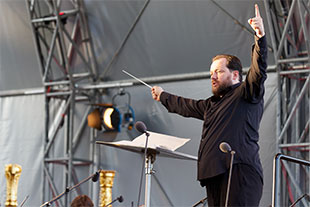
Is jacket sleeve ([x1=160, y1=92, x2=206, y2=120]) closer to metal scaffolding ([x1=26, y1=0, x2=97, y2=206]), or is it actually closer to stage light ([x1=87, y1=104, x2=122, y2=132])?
stage light ([x1=87, y1=104, x2=122, y2=132])

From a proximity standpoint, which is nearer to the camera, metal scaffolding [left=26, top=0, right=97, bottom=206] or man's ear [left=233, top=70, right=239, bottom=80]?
man's ear [left=233, top=70, right=239, bottom=80]

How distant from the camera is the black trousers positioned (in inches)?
126

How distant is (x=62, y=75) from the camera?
28.8 feet

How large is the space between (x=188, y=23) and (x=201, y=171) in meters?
4.67

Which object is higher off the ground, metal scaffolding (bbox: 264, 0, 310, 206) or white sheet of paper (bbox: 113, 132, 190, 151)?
metal scaffolding (bbox: 264, 0, 310, 206)

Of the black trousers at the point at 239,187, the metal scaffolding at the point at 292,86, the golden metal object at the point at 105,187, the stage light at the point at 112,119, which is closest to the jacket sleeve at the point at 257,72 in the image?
the black trousers at the point at 239,187

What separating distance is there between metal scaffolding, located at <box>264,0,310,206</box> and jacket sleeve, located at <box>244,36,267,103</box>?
3420 millimetres

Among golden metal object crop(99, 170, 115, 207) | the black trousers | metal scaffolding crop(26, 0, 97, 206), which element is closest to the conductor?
the black trousers

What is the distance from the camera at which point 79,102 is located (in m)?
8.60

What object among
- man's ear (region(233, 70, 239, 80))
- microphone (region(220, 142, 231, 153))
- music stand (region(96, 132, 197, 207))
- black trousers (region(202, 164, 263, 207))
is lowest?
black trousers (region(202, 164, 263, 207))

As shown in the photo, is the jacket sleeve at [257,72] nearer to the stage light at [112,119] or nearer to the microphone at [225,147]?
the microphone at [225,147]

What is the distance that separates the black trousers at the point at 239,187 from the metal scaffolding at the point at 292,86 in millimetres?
3445

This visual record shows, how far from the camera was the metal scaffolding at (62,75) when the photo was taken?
8.17 metres

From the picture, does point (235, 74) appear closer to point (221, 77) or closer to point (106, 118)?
point (221, 77)
